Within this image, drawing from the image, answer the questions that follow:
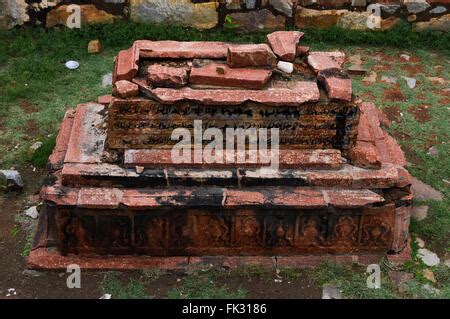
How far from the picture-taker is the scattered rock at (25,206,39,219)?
5.33 meters

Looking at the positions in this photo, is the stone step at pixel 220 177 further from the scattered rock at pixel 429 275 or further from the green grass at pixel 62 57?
the green grass at pixel 62 57

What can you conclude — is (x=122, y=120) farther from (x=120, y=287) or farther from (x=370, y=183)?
(x=370, y=183)

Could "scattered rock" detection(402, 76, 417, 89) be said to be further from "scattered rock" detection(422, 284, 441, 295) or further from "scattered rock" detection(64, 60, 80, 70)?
"scattered rock" detection(64, 60, 80, 70)

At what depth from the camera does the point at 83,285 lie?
4676mm

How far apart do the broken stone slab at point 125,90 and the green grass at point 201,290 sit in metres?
1.29

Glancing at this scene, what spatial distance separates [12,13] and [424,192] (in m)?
4.65

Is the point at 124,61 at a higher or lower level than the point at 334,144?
higher

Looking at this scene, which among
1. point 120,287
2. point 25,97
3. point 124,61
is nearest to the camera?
point 120,287

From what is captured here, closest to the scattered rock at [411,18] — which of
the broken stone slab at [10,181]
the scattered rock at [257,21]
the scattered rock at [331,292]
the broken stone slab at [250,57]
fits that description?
the scattered rock at [257,21]

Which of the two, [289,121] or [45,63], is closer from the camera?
[289,121]

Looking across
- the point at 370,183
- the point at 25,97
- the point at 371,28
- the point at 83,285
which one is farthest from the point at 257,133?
the point at 371,28

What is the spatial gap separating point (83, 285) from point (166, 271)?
1.83 feet

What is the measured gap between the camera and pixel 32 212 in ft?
17.6

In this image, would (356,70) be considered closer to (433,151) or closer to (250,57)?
(433,151)
